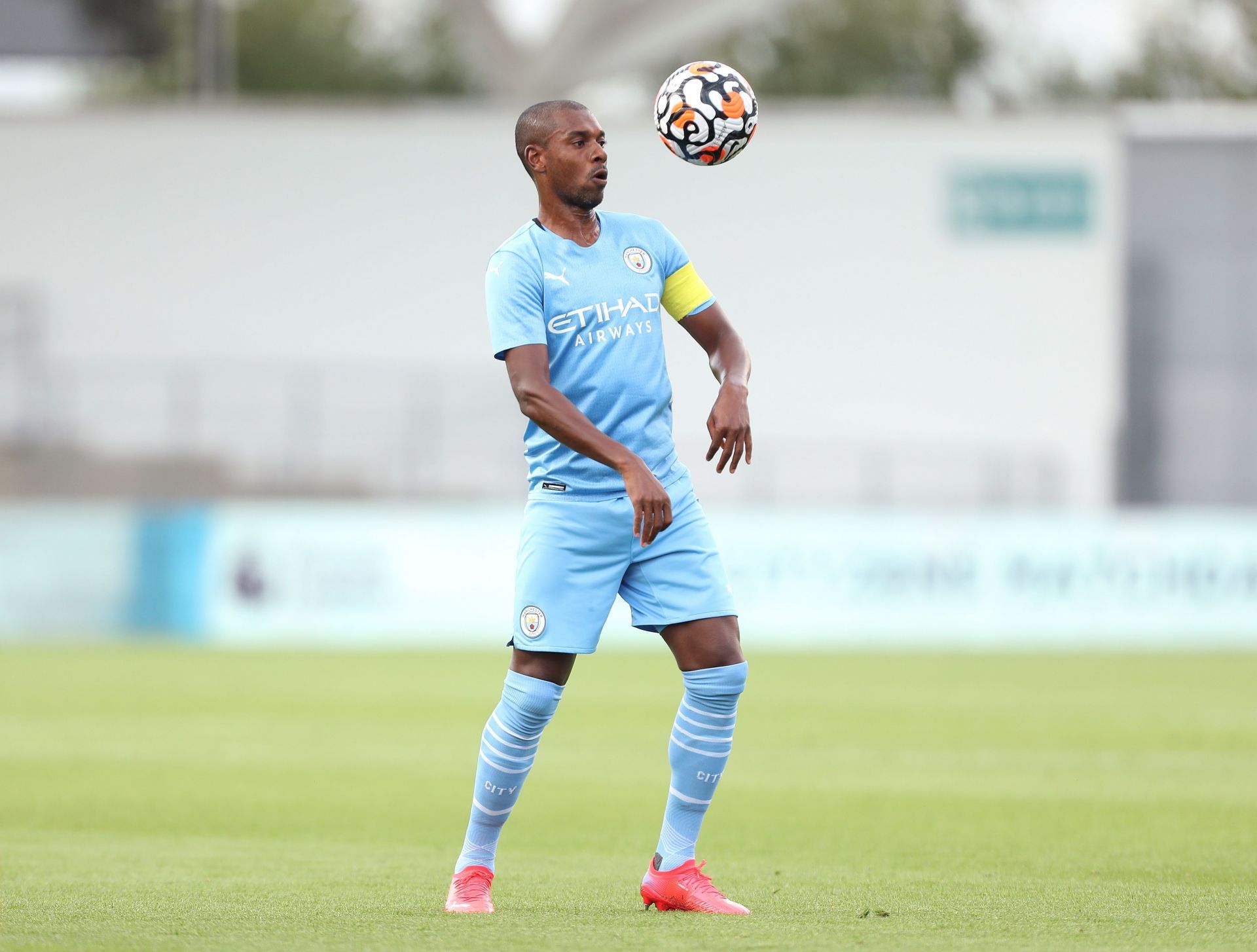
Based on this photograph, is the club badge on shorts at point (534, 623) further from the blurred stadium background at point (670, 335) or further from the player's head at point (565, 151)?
the blurred stadium background at point (670, 335)

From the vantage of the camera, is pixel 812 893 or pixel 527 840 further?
pixel 527 840

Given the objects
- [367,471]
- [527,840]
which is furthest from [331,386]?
[527,840]

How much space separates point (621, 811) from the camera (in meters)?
9.04

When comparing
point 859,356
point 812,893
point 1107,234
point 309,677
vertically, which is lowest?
point 309,677

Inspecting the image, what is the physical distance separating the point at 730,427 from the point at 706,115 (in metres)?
1.12

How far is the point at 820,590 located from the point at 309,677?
6.92 meters

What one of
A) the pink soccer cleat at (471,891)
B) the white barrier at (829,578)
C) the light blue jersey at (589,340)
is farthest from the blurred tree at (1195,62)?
the pink soccer cleat at (471,891)

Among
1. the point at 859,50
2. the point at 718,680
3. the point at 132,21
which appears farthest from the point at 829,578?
the point at 859,50

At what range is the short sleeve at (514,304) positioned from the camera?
5.70 meters

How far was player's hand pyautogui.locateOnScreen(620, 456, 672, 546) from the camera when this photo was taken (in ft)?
18.0

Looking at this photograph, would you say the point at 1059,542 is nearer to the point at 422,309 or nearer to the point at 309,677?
the point at 309,677

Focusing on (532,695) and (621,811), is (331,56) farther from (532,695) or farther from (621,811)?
(532,695)

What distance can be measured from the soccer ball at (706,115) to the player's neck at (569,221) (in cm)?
45

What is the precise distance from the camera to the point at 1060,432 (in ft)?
99.8
